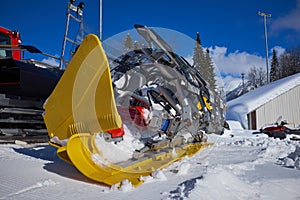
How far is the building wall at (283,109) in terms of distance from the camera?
16.6 metres

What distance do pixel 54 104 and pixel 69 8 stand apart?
4093mm

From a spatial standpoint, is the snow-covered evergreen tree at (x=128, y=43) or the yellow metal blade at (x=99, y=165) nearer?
the yellow metal blade at (x=99, y=165)

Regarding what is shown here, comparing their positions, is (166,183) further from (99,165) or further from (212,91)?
(212,91)

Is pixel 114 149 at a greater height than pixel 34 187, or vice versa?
pixel 114 149

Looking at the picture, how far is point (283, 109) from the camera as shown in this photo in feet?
57.3

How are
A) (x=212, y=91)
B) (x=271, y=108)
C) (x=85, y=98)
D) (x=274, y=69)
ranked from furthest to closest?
(x=274, y=69), (x=271, y=108), (x=212, y=91), (x=85, y=98)

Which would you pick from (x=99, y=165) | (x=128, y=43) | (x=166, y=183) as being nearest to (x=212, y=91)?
(x=128, y=43)

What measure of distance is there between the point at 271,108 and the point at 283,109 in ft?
3.89

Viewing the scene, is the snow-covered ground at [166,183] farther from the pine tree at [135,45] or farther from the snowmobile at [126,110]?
the pine tree at [135,45]

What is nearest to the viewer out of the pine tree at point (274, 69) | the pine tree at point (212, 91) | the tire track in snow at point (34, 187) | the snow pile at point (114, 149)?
the tire track in snow at point (34, 187)

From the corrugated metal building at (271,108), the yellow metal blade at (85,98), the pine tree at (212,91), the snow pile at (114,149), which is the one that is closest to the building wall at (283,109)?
the corrugated metal building at (271,108)

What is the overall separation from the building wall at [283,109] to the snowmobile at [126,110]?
14.4 metres

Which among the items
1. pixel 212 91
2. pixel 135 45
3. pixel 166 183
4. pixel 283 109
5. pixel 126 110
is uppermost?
pixel 135 45

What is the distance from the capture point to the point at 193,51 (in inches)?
127
